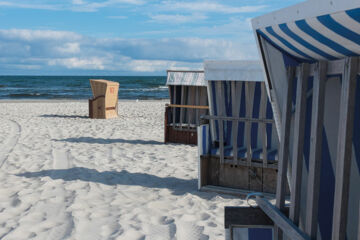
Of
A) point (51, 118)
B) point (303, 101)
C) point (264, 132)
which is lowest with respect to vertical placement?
point (51, 118)

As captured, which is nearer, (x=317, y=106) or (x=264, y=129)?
(x=317, y=106)

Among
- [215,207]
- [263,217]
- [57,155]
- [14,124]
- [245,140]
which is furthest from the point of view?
[14,124]

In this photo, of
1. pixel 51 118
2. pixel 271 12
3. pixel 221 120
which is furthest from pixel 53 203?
pixel 51 118

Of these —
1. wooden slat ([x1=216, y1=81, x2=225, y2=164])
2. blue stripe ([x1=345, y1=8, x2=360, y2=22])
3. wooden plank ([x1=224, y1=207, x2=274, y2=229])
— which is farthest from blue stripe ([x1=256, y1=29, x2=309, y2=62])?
wooden slat ([x1=216, y1=81, x2=225, y2=164])

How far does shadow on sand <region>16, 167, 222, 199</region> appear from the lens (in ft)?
19.2

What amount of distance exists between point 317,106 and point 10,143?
28.1 ft

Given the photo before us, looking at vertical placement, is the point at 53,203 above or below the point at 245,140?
below

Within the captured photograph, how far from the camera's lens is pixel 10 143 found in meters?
9.61

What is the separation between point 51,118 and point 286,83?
45.1 feet

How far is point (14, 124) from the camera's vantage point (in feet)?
44.2

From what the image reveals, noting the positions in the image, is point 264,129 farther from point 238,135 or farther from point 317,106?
point 317,106

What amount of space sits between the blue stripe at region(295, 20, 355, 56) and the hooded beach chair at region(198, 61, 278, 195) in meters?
3.51

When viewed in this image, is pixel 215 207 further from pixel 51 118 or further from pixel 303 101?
pixel 51 118

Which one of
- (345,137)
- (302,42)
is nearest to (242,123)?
(302,42)
